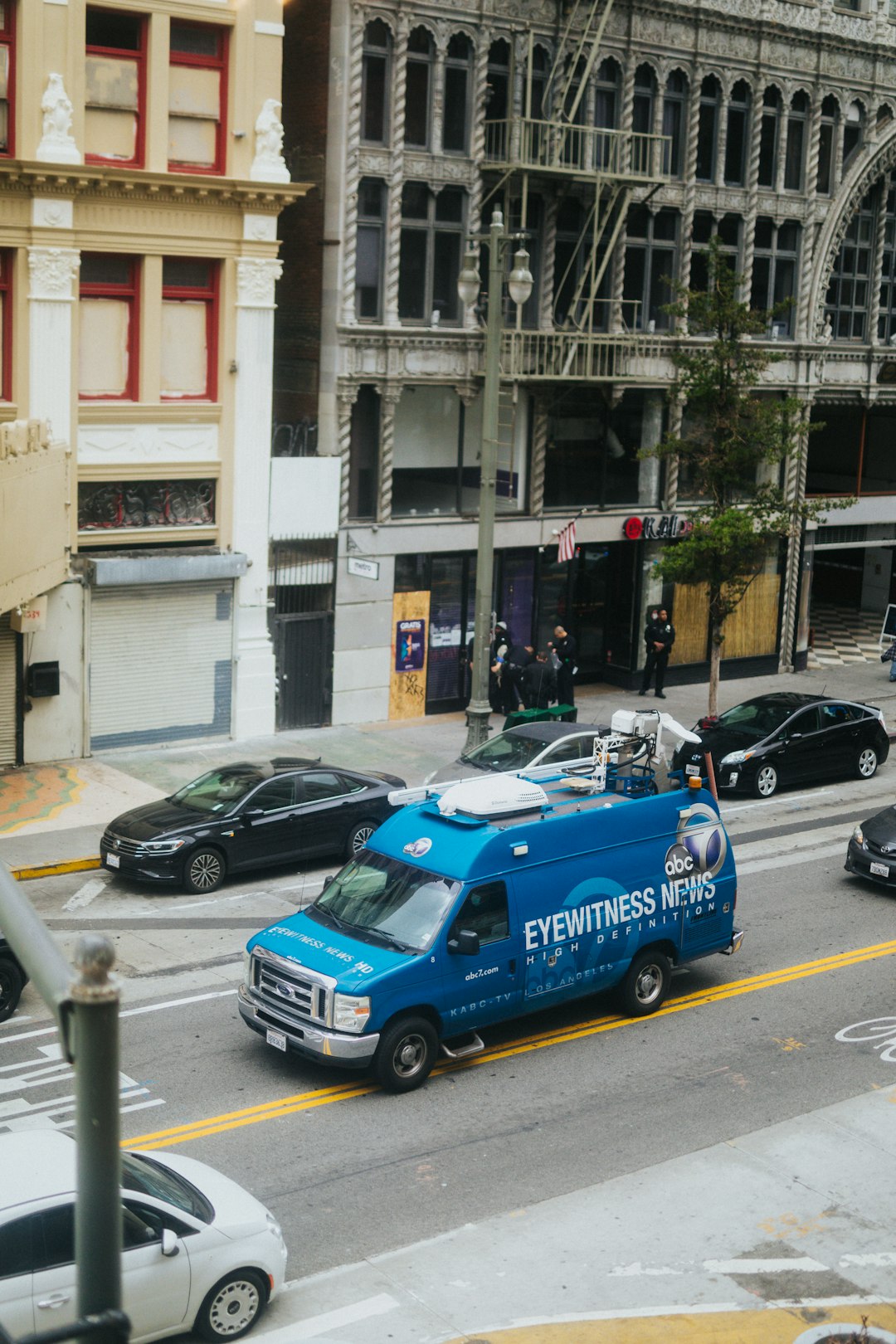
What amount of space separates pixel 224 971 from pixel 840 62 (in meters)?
27.6

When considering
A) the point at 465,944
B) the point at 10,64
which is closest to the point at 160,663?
the point at 10,64

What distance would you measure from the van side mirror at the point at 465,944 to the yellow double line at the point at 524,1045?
1.43 m

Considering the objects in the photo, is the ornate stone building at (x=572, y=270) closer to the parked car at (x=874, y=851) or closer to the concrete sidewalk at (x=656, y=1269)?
the parked car at (x=874, y=851)

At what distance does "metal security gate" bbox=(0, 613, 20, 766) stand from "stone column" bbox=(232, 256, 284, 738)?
4.02m

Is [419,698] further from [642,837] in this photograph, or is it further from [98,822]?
[642,837]

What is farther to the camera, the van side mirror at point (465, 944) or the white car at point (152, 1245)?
the van side mirror at point (465, 944)

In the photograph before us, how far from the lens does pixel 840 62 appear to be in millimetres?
36031

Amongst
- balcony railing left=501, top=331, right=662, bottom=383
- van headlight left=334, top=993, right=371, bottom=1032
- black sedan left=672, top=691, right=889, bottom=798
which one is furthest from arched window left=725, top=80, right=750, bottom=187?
van headlight left=334, top=993, right=371, bottom=1032

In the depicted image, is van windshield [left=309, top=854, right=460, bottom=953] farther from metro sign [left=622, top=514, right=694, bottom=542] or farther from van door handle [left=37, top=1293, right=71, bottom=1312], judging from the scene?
metro sign [left=622, top=514, right=694, bottom=542]

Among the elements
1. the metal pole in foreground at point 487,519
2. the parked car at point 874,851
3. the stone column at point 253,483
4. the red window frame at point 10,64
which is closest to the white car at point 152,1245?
the parked car at point 874,851

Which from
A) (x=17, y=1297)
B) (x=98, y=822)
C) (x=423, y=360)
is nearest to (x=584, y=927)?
(x=17, y=1297)

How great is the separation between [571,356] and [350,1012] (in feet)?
64.9

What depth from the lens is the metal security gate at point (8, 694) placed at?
24766 millimetres

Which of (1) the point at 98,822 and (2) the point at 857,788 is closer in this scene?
(1) the point at 98,822
